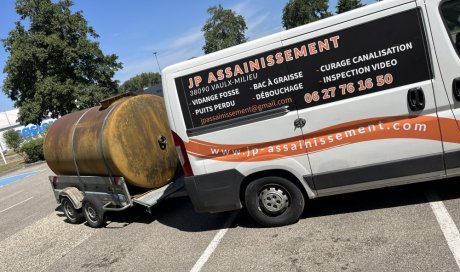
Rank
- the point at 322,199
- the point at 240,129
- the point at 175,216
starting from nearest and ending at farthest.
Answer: the point at 240,129, the point at 322,199, the point at 175,216

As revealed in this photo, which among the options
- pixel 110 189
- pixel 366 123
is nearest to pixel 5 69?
pixel 110 189

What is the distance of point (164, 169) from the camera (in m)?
7.35

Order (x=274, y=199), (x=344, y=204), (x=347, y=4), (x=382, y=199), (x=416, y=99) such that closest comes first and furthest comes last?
(x=416, y=99) < (x=274, y=199) < (x=382, y=199) < (x=344, y=204) < (x=347, y=4)

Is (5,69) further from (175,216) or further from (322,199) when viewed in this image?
(322,199)

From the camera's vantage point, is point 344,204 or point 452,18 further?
point 344,204

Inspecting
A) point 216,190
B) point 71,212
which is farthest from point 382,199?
point 71,212

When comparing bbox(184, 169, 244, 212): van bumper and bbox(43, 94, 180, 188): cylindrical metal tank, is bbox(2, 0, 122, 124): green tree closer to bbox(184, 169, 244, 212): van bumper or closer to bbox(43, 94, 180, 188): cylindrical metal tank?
bbox(43, 94, 180, 188): cylindrical metal tank

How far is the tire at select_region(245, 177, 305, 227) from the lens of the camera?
5.37m

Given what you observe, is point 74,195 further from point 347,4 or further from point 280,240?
point 347,4

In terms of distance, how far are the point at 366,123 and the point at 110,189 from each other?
4.34 metres

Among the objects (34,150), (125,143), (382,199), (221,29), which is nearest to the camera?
(382,199)

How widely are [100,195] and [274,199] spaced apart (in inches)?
136

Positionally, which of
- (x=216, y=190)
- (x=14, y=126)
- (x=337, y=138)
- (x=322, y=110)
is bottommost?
(x=216, y=190)

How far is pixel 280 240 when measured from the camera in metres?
5.16
